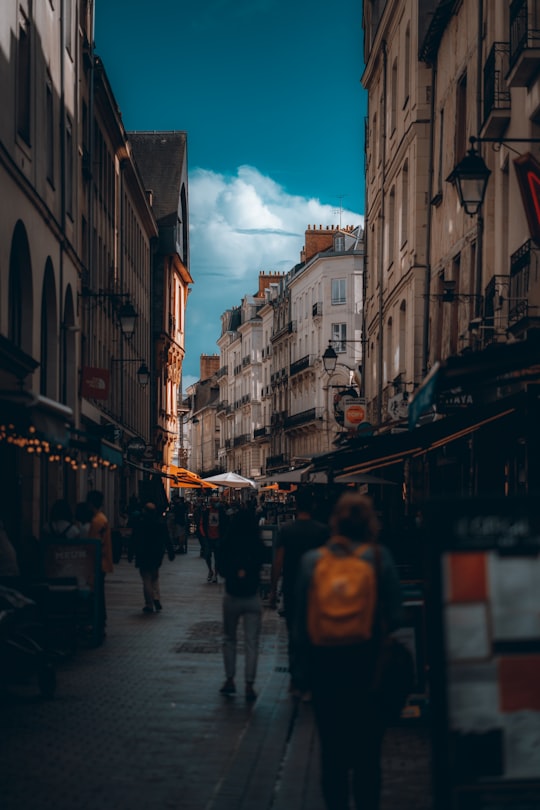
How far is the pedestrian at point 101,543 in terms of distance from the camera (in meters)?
16.6

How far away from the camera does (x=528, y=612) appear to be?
6.05m

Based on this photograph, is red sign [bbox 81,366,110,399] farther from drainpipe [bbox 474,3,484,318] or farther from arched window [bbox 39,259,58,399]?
drainpipe [bbox 474,3,484,318]

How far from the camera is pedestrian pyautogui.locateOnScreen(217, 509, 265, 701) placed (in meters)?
12.4

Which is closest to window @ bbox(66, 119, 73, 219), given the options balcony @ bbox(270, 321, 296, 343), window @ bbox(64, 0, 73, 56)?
window @ bbox(64, 0, 73, 56)

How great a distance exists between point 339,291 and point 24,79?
6298cm

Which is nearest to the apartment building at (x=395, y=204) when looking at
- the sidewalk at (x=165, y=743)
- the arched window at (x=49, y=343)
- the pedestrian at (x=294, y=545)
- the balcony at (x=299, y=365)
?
the arched window at (x=49, y=343)

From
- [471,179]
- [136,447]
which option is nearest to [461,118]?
[471,179]

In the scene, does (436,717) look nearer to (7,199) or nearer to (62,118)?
(7,199)

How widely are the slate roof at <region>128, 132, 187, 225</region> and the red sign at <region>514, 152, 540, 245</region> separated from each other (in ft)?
217

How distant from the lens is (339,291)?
8662cm

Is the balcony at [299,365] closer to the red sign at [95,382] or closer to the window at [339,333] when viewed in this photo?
the window at [339,333]

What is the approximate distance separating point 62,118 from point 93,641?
16.1m

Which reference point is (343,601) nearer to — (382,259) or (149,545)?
(149,545)

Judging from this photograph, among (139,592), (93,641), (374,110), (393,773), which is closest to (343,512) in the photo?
(393,773)
